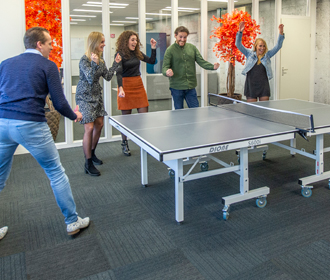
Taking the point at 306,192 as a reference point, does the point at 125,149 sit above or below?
above

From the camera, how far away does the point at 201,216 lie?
3113mm

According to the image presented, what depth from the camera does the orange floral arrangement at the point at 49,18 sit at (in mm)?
4938

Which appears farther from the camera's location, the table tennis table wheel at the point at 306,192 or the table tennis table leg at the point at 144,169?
the table tennis table leg at the point at 144,169

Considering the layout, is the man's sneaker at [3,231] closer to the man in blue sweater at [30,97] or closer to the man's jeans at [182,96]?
the man in blue sweater at [30,97]

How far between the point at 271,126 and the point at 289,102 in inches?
60.0

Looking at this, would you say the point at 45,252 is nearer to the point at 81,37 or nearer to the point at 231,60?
the point at 81,37

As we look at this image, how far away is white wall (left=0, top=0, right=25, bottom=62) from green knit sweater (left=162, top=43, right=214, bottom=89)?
1994 millimetres

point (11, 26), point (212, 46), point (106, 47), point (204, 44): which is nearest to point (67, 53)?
point (106, 47)

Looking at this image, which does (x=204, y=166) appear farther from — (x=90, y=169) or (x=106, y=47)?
(x=106, y=47)

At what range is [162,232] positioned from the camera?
2.83 metres

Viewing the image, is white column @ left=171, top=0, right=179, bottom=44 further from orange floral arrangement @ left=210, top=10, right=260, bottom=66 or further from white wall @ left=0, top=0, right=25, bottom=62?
white wall @ left=0, top=0, right=25, bottom=62

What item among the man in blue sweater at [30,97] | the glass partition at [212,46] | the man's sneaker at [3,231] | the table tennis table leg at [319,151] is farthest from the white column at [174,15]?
the man's sneaker at [3,231]

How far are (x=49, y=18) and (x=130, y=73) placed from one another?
4.63 ft

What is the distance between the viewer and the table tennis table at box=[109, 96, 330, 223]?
254 cm
